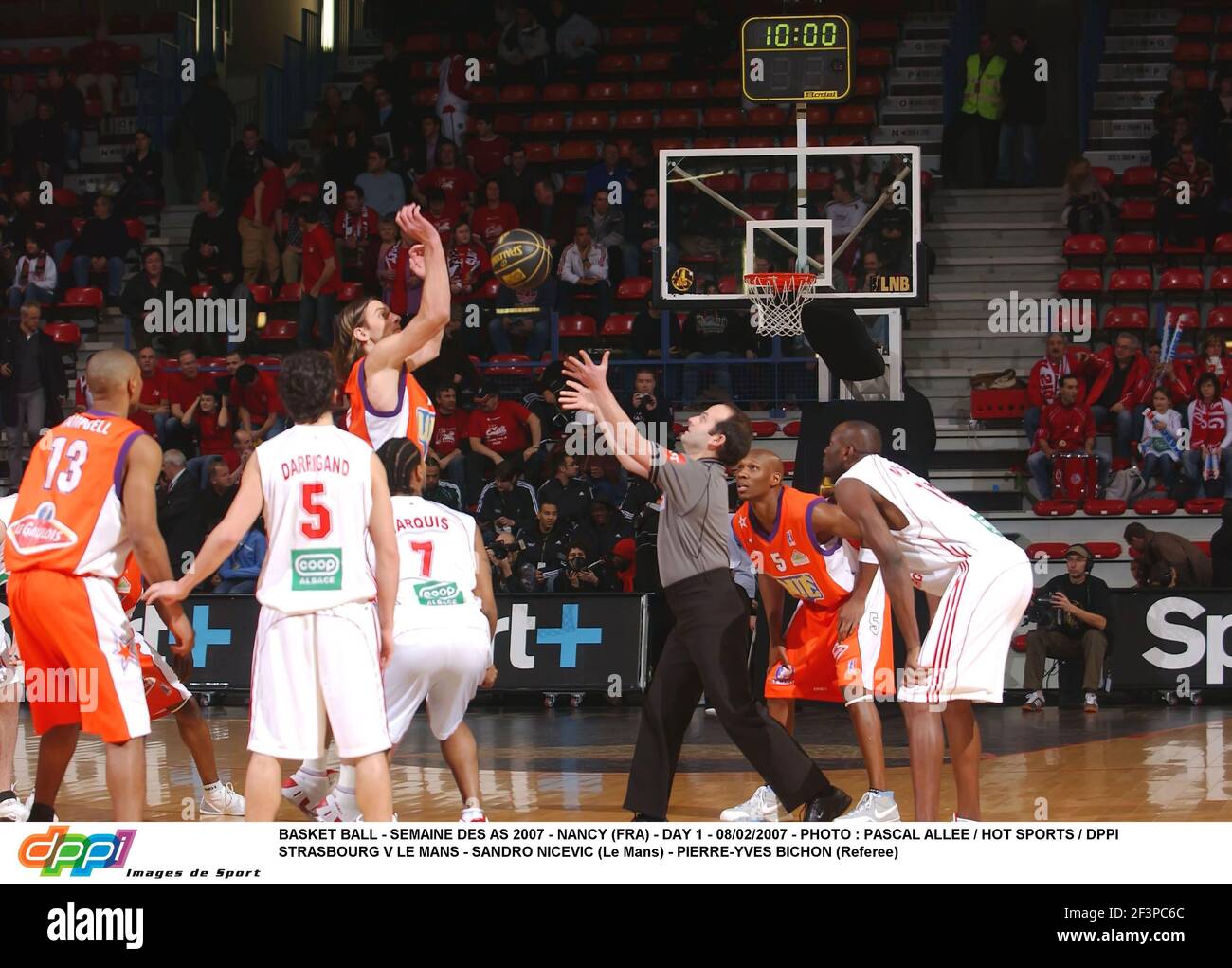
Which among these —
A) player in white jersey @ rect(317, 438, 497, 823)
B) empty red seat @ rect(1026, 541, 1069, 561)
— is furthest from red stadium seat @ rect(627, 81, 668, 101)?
player in white jersey @ rect(317, 438, 497, 823)

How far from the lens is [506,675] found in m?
13.1

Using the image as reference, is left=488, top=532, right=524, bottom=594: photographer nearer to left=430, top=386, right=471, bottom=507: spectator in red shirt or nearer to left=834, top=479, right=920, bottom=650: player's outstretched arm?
left=430, top=386, right=471, bottom=507: spectator in red shirt

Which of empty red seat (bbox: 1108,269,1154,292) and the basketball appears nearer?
the basketball

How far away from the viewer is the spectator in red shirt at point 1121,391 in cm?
1575

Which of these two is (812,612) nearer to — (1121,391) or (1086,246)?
(1121,391)

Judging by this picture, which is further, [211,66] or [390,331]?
[211,66]

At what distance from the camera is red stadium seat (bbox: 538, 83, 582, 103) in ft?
68.9

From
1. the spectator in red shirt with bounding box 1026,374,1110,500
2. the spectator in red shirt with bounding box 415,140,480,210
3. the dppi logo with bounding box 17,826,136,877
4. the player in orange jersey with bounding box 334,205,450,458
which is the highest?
the spectator in red shirt with bounding box 415,140,480,210

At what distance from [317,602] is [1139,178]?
50.8 feet

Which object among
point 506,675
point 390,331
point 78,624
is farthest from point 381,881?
point 506,675

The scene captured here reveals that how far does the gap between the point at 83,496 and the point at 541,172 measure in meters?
13.9

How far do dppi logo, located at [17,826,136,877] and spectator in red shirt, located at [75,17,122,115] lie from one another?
59.0ft

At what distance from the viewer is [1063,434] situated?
15469 millimetres

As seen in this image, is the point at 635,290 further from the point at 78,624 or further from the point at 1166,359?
Result: the point at 78,624
